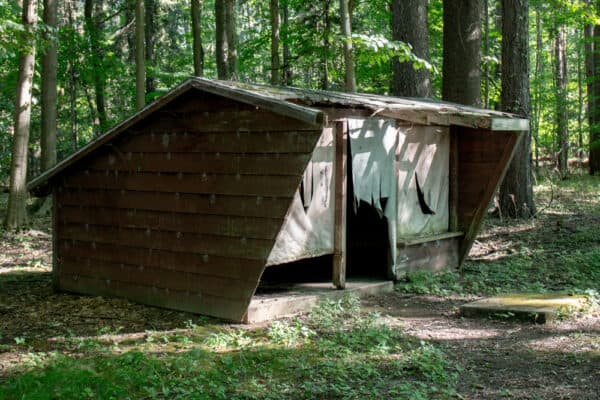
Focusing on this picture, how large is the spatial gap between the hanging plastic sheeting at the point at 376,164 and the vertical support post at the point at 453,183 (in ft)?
6.45

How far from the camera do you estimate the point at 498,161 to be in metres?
10.8

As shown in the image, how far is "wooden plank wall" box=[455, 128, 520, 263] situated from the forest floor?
1286 millimetres

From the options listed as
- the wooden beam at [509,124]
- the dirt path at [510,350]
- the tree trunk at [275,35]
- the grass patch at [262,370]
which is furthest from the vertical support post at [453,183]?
the tree trunk at [275,35]

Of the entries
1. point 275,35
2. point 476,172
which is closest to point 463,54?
point 476,172

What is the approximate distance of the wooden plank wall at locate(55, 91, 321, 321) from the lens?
7.27 meters

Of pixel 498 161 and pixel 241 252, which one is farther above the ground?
pixel 498 161

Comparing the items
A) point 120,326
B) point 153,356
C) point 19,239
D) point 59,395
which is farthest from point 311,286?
point 19,239

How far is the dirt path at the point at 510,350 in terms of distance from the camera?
5.37 metres

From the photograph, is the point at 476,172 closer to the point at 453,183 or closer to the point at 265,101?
the point at 453,183

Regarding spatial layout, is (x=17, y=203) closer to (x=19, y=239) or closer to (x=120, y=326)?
(x=19, y=239)

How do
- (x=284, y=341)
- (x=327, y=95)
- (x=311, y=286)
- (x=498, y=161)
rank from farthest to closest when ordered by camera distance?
(x=498, y=161) < (x=311, y=286) < (x=327, y=95) < (x=284, y=341)

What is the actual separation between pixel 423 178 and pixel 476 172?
1188 mm

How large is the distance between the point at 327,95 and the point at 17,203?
28.7ft

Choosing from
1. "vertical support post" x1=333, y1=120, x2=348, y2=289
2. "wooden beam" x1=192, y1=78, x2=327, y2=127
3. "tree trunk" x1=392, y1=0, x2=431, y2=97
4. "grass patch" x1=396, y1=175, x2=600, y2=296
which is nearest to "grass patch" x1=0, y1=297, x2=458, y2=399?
"vertical support post" x1=333, y1=120, x2=348, y2=289
